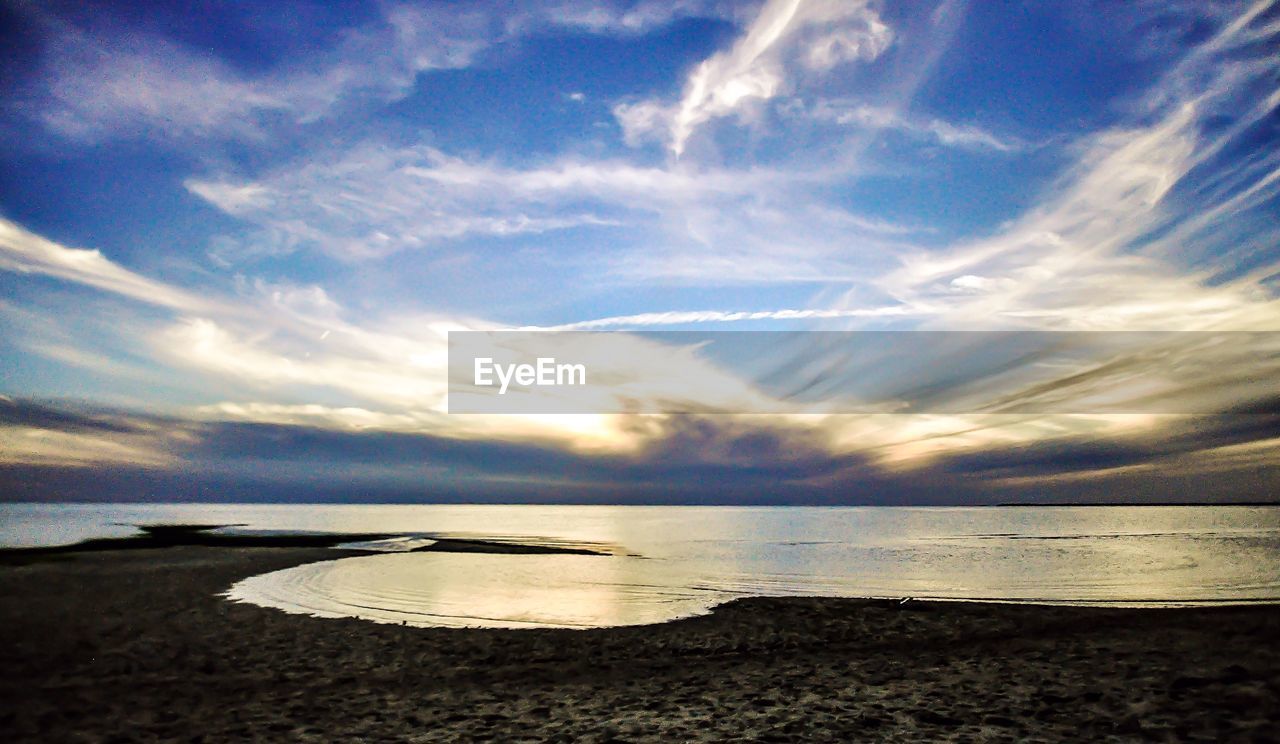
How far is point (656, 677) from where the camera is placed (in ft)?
60.0

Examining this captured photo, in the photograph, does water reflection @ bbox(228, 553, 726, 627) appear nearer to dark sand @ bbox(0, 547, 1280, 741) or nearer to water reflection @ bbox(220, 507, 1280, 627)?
water reflection @ bbox(220, 507, 1280, 627)

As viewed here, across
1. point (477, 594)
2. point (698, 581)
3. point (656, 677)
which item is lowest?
point (698, 581)

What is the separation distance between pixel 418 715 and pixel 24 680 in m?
10.0

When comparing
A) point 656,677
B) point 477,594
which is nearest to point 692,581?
point 477,594

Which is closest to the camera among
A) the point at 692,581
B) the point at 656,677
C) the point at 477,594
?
the point at 656,677

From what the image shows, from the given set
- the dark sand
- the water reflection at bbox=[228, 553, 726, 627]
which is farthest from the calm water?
the dark sand

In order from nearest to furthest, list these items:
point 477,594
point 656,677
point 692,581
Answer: point 656,677 < point 477,594 < point 692,581

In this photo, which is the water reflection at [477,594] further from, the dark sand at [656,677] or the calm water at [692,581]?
the dark sand at [656,677]

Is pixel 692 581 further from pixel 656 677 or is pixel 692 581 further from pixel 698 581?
pixel 656 677

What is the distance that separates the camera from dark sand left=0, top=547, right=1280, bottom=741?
13.8m

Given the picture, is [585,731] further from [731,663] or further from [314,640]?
[314,640]

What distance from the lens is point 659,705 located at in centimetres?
1564

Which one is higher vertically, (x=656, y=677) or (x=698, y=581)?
(x=656, y=677)

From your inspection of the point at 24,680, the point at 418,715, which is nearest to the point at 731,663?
the point at 418,715
